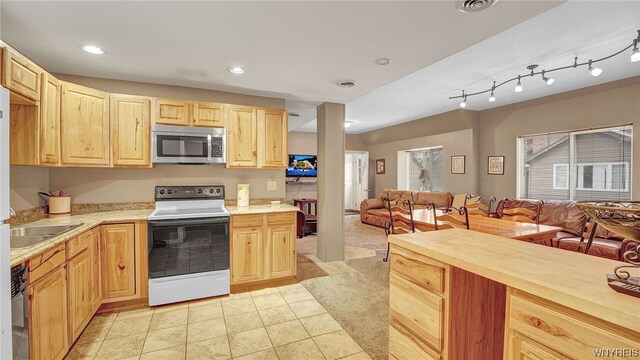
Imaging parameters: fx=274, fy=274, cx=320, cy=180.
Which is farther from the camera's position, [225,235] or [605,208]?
[225,235]

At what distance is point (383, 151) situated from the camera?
809 cm

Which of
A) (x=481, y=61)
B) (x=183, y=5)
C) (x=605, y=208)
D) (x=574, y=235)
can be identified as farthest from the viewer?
(x=574, y=235)

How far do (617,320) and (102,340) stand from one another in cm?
301

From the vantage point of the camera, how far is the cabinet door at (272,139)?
340 cm

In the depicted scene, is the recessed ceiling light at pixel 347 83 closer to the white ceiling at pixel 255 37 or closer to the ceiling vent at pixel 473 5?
the white ceiling at pixel 255 37

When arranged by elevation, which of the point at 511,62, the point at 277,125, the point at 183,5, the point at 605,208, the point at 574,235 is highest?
the point at 511,62

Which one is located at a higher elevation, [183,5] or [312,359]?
[183,5]

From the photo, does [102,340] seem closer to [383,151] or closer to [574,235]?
[574,235]

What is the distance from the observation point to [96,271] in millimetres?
2451

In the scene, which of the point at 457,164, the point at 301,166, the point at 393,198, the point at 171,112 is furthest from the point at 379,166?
the point at 171,112

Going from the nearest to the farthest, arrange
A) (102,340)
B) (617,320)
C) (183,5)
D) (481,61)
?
(617,320) → (183,5) → (102,340) → (481,61)

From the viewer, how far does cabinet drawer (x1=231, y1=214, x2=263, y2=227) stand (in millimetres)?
2980

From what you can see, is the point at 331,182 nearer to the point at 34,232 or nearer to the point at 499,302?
the point at 499,302

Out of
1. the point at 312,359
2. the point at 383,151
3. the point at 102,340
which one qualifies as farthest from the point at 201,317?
the point at 383,151
